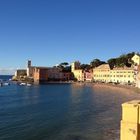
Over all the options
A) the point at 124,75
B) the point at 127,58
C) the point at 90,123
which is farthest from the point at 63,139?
the point at 127,58

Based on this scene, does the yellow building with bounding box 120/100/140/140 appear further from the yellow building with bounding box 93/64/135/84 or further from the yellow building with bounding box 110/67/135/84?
the yellow building with bounding box 110/67/135/84

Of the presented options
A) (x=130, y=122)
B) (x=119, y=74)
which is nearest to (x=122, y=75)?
(x=119, y=74)

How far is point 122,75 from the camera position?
182m

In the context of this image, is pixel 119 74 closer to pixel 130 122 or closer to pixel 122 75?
pixel 122 75

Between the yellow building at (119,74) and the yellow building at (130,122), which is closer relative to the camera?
Answer: the yellow building at (130,122)

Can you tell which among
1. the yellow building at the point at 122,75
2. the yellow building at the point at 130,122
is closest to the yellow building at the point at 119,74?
the yellow building at the point at 122,75

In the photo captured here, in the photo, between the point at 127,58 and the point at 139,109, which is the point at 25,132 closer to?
the point at 139,109

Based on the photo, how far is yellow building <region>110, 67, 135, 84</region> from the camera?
579ft

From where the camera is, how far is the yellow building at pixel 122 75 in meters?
177

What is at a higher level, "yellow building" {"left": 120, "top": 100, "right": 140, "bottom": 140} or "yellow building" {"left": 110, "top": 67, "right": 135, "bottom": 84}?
"yellow building" {"left": 110, "top": 67, "right": 135, "bottom": 84}

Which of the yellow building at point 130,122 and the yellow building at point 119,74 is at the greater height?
the yellow building at point 119,74

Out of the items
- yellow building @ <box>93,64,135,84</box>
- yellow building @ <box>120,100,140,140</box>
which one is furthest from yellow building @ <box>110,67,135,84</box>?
yellow building @ <box>120,100,140,140</box>

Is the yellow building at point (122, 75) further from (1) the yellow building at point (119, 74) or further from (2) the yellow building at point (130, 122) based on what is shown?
(2) the yellow building at point (130, 122)

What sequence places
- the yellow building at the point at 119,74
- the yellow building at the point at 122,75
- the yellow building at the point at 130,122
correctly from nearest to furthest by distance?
the yellow building at the point at 130,122 → the yellow building at the point at 122,75 → the yellow building at the point at 119,74
